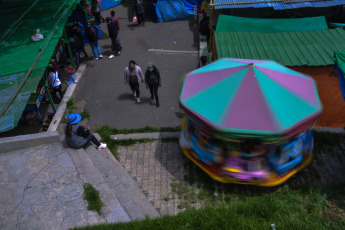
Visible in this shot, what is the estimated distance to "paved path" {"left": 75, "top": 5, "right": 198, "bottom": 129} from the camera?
851cm

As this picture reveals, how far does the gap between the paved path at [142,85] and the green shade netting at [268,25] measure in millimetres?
1864

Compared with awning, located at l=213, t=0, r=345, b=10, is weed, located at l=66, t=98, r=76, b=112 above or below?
below

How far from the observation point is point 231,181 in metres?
6.01

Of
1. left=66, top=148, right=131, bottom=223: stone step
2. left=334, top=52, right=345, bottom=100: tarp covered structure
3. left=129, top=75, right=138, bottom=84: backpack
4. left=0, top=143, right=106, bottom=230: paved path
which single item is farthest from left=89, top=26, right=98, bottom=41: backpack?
left=334, top=52, right=345, bottom=100: tarp covered structure

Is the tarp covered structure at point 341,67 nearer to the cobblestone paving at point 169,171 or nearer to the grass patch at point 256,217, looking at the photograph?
the cobblestone paving at point 169,171

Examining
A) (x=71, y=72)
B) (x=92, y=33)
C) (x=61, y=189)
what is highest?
(x=92, y=33)

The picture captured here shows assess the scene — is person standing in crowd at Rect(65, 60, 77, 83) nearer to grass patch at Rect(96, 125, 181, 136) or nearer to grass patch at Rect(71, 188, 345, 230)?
grass patch at Rect(96, 125, 181, 136)

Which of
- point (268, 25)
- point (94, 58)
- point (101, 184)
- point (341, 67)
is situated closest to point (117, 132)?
point (101, 184)

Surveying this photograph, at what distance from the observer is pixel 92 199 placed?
5.59 metres

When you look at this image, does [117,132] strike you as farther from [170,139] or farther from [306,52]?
[306,52]

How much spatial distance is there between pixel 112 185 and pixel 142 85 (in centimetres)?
461

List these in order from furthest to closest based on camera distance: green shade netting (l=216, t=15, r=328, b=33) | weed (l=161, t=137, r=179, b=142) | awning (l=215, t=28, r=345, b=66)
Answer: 1. green shade netting (l=216, t=15, r=328, b=33)
2. weed (l=161, t=137, r=179, b=142)
3. awning (l=215, t=28, r=345, b=66)

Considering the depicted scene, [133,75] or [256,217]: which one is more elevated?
[133,75]

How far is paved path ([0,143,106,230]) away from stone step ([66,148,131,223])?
0.41 ft
